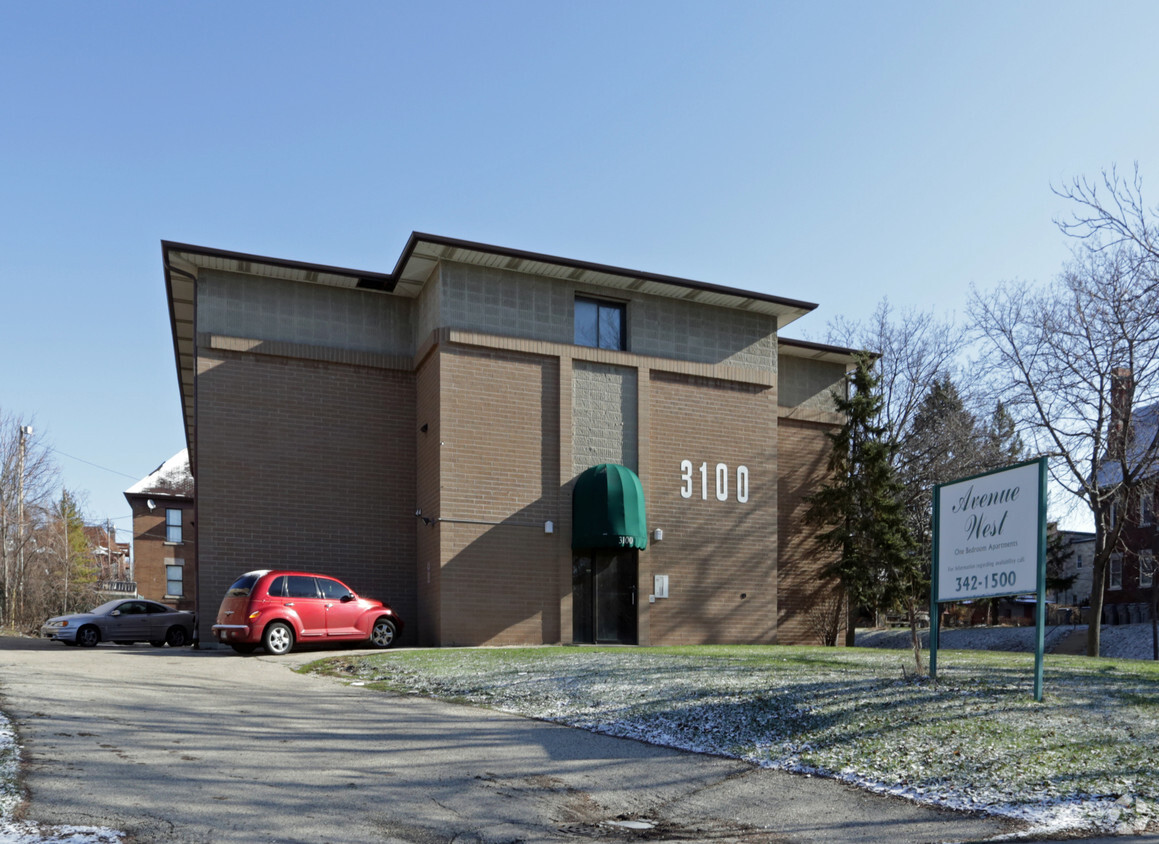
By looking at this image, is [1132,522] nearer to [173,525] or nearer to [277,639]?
[277,639]

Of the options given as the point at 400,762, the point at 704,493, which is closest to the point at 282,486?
the point at 704,493

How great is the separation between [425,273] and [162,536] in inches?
1577

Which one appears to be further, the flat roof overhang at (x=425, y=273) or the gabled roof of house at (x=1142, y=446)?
the gabled roof of house at (x=1142, y=446)

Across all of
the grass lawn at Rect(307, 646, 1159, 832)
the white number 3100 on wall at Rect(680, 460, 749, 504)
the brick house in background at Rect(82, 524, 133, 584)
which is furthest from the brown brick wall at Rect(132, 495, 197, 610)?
the grass lawn at Rect(307, 646, 1159, 832)

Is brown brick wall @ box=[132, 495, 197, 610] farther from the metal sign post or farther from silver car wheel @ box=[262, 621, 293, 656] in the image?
the metal sign post

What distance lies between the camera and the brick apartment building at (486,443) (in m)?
23.0

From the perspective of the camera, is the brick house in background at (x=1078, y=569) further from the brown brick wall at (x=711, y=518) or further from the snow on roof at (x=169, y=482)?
the snow on roof at (x=169, y=482)

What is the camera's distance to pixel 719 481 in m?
26.3

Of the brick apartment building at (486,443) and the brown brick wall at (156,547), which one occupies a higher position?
the brick apartment building at (486,443)

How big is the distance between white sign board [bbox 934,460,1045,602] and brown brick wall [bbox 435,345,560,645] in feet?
43.5

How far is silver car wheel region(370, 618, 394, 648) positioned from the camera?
20500 mm

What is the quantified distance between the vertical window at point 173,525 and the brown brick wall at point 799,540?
4059cm

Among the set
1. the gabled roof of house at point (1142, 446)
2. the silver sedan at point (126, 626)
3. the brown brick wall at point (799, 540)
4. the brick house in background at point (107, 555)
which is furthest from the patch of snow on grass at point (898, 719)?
the brick house in background at point (107, 555)

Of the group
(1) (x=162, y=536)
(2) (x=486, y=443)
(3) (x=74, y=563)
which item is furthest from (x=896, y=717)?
(1) (x=162, y=536)
